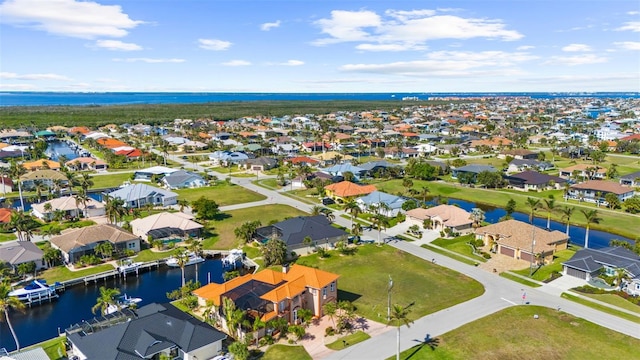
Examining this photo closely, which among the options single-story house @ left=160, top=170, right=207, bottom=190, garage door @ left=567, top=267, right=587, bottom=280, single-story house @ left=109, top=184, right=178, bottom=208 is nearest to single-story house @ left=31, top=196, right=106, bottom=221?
single-story house @ left=109, top=184, right=178, bottom=208

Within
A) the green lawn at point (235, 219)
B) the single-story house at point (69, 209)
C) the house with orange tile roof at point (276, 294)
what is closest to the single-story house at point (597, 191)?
the green lawn at point (235, 219)

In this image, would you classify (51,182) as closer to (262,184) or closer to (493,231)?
(262,184)

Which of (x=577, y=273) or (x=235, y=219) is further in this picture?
(x=235, y=219)

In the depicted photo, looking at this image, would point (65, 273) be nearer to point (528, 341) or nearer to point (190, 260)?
point (190, 260)

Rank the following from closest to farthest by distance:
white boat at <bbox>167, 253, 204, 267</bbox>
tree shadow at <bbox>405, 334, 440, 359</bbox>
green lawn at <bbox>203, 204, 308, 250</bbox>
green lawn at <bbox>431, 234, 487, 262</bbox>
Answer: tree shadow at <bbox>405, 334, 440, 359</bbox> < white boat at <bbox>167, 253, 204, 267</bbox> < green lawn at <bbox>431, 234, 487, 262</bbox> < green lawn at <bbox>203, 204, 308, 250</bbox>

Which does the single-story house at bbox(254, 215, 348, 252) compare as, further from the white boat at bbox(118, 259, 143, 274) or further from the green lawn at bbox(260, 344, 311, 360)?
the green lawn at bbox(260, 344, 311, 360)

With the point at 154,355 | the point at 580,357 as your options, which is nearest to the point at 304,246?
the point at 154,355

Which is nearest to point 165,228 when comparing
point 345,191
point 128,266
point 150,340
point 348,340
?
point 128,266

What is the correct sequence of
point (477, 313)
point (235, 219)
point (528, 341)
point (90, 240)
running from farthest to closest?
point (235, 219)
point (90, 240)
point (477, 313)
point (528, 341)
